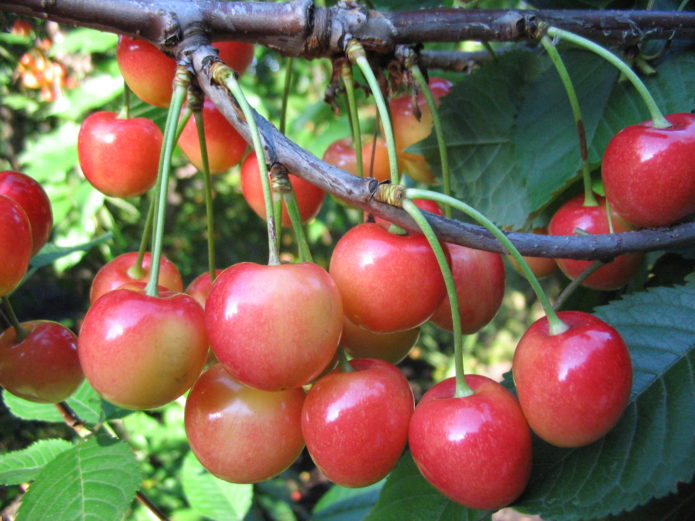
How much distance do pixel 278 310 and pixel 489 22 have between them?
598 millimetres

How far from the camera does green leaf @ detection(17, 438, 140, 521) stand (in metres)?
0.82

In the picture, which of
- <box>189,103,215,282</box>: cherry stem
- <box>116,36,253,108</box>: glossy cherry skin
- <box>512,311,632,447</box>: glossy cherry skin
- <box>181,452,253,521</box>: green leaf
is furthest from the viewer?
<box>181,452,253,521</box>: green leaf

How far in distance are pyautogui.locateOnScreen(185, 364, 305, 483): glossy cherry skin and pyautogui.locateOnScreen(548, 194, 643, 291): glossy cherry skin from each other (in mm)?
488

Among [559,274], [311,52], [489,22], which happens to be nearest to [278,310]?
[311,52]

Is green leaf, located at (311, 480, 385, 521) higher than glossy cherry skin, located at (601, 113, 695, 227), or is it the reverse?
glossy cherry skin, located at (601, 113, 695, 227)

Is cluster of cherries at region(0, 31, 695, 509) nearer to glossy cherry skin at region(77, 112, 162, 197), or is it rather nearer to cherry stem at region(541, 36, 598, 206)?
cherry stem at region(541, 36, 598, 206)

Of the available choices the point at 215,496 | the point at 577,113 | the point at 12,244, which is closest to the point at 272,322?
the point at 12,244

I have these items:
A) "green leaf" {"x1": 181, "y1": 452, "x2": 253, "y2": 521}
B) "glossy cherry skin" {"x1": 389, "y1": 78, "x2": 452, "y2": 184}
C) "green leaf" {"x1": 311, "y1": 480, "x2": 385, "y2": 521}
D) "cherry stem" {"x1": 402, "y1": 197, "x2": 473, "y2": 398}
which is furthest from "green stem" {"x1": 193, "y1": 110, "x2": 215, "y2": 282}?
"green leaf" {"x1": 311, "y1": 480, "x2": 385, "y2": 521}

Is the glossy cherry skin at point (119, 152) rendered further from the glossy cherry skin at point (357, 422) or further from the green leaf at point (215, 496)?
the green leaf at point (215, 496)

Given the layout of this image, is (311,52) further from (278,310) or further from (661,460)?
(661,460)

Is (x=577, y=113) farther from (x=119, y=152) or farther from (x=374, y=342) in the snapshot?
(x=119, y=152)

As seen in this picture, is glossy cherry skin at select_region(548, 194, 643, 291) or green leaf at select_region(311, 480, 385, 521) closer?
glossy cherry skin at select_region(548, 194, 643, 291)

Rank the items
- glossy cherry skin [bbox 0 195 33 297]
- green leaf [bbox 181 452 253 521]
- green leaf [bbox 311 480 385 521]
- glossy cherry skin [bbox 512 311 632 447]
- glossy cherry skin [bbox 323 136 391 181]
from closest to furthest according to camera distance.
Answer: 1. glossy cherry skin [bbox 512 311 632 447]
2. glossy cherry skin [bbox 0 195 33 297]
3. glossy cherry skin [bbox 323 136 391 181]
4. green leaf [bbox 181 452 253 521]
5. green leaf [bbox 311 480 385 521]

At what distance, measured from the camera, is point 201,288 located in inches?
37.3
